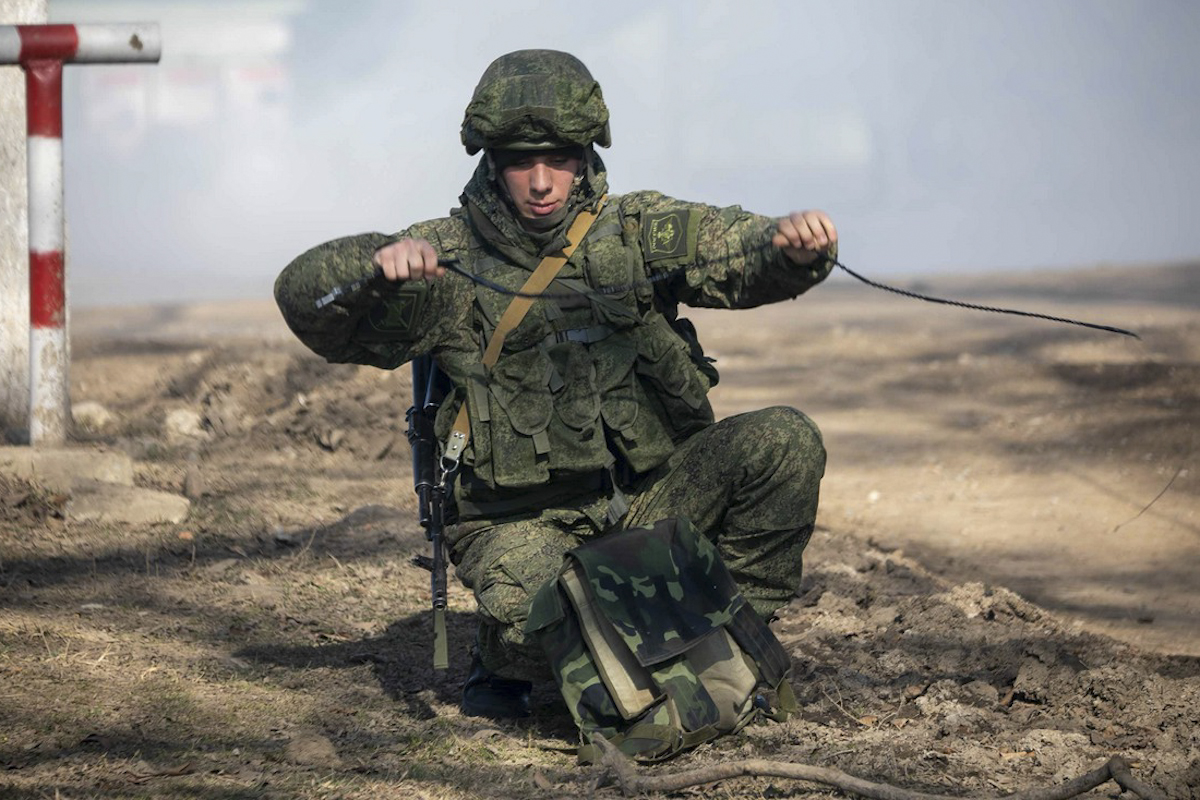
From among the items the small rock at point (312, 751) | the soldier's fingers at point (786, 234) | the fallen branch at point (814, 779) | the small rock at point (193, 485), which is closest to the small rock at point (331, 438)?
the small rock at point (193, 485)

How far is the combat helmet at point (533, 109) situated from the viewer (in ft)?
12.9

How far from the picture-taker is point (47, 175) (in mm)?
5848

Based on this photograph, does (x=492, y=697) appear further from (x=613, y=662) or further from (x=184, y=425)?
(x=184, y=425)

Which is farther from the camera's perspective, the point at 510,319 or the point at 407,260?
the point at 510,319

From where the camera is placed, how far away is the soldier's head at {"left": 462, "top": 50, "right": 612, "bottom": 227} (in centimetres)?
396

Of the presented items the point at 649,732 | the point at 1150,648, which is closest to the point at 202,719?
the point at 649,732

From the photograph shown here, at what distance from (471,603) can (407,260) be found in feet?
6.37

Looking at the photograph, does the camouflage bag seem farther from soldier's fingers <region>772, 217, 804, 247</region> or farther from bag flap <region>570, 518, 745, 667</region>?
soldier's fingers <region>772, 217, 804, 247</region>

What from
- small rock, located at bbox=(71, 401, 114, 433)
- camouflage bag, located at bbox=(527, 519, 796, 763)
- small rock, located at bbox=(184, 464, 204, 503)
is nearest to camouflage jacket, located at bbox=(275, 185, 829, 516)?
camouflage bag, located at bbox=(527, 519, 796, 763)

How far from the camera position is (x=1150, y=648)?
475 cm

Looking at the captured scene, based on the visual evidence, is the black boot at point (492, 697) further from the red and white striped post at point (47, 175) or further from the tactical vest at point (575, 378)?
the red and white striped post at point (47, 175)

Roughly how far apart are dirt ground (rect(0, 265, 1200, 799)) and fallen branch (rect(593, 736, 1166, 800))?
73 millimetres

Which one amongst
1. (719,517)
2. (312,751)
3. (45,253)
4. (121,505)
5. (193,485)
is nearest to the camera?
(312,751)

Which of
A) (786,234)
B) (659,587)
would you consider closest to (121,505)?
(659,587)
